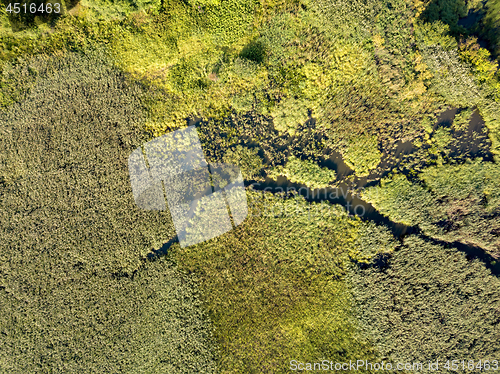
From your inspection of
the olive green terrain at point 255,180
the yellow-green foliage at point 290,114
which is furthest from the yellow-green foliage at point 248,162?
the yellow-green foliage at point 290,114

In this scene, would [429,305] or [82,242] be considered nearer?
[429,305]

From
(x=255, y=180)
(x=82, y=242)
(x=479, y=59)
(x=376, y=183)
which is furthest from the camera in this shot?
(x=82, y=242)

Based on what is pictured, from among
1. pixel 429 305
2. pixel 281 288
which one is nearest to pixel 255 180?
pixel 281 288

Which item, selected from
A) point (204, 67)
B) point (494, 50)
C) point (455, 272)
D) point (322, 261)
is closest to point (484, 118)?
point (494, 50)

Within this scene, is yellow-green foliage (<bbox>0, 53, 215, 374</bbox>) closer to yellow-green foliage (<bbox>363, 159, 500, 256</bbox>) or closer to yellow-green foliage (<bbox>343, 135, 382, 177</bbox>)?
yellow-green foliage (<bbox>343, 135, 382, 177</bbox>)

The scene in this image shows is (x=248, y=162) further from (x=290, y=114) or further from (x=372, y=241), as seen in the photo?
(x=372, y=241)

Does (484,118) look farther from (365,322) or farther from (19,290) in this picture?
(19,290)
